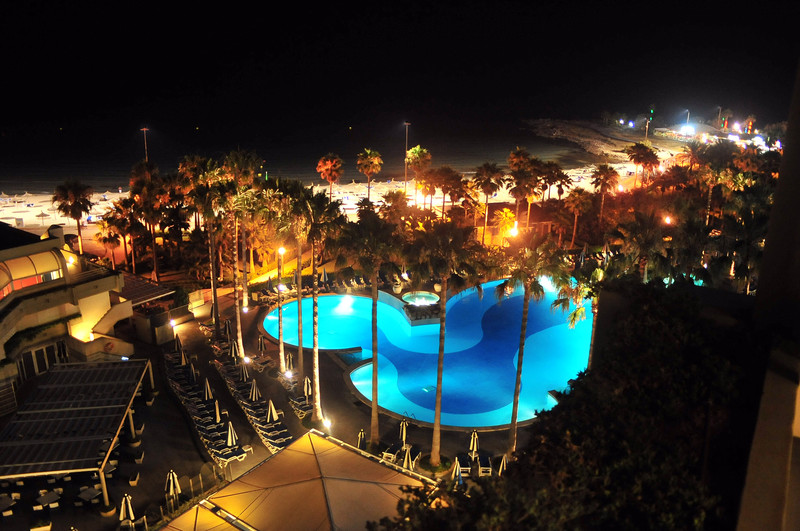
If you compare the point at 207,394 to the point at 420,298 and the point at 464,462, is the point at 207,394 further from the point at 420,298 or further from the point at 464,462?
the point at 420,298

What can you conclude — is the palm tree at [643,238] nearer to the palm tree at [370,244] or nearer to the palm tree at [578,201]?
the palm tree at [370,244]

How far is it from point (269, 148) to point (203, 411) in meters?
124

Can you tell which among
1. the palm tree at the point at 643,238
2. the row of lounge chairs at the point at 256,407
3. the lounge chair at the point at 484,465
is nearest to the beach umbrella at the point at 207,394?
the row of lounge chairs at the point at 256,407

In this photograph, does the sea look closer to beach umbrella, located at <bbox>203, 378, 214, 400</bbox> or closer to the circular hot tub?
the circular hot tub

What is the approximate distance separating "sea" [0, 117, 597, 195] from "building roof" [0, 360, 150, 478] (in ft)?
204

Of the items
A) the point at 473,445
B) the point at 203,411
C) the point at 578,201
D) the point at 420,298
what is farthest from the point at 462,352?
the point at 578,201

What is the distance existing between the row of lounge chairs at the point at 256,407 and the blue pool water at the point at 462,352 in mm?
5186

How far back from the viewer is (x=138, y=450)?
19578 mm

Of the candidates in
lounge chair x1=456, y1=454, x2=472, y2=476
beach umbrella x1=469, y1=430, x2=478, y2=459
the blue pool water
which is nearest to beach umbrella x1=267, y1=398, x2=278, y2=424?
the blue pool water

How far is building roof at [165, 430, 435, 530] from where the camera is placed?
1266 cm

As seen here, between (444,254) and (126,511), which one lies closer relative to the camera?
(126,511)

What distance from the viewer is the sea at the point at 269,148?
93312mm

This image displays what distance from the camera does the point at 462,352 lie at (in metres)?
31.0

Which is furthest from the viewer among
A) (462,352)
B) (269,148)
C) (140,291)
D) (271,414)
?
(269,148)
